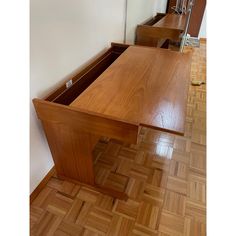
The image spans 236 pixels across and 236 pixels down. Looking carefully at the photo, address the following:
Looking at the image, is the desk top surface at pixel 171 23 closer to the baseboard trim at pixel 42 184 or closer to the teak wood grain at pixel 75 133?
the teak wood grain at pixel 75 133

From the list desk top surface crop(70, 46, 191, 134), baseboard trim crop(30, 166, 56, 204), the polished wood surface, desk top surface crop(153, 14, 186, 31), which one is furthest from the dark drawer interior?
desk top surface crop(153, 14, 186, 31)

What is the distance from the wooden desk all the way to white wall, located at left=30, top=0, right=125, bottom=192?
8 cm

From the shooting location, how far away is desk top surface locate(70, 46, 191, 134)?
41.8 inches

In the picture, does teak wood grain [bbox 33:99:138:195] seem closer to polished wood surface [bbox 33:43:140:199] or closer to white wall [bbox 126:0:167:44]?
polished wood surface [bbox 33:43:140:199]

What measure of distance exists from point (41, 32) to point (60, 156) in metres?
0.81

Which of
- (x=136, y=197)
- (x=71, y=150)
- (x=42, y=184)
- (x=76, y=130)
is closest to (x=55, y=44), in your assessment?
(x=76, y=130)

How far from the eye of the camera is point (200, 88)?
2996mm

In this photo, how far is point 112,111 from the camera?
1.11 meters

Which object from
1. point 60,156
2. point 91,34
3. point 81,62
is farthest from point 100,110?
point 91,34
